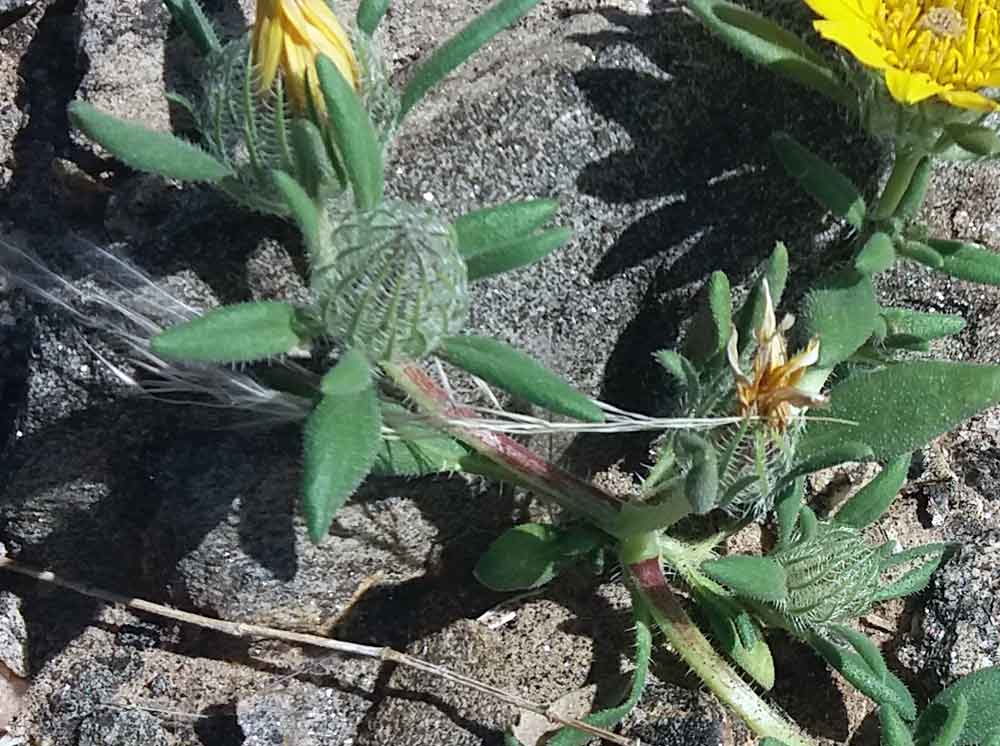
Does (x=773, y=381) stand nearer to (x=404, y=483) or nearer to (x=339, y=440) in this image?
(x=339, y=440)

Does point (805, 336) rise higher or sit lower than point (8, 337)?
higher

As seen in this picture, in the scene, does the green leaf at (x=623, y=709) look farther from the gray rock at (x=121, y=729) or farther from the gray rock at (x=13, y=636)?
the gray rock at (x=13, y=636)

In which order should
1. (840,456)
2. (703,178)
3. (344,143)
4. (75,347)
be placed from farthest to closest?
1. (703,178)
2. (75,347)
3. (840,456)
4. (344,143)

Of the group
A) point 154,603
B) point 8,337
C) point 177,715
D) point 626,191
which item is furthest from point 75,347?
point 626,191

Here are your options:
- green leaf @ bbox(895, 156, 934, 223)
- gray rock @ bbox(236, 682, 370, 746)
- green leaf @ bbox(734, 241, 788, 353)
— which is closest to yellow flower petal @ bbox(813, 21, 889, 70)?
green leaf @ bbox(895, 156, 934, 223)

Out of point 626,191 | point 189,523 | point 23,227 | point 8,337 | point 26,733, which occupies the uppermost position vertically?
point 626,191

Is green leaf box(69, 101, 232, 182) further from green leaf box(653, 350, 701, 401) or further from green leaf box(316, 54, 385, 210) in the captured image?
green leaf box(653, 350, 701, 401)

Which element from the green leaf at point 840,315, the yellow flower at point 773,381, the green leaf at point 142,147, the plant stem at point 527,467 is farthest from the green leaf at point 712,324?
the green leaf at point 142,147

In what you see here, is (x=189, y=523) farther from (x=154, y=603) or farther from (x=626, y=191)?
(x=626, y=191)
